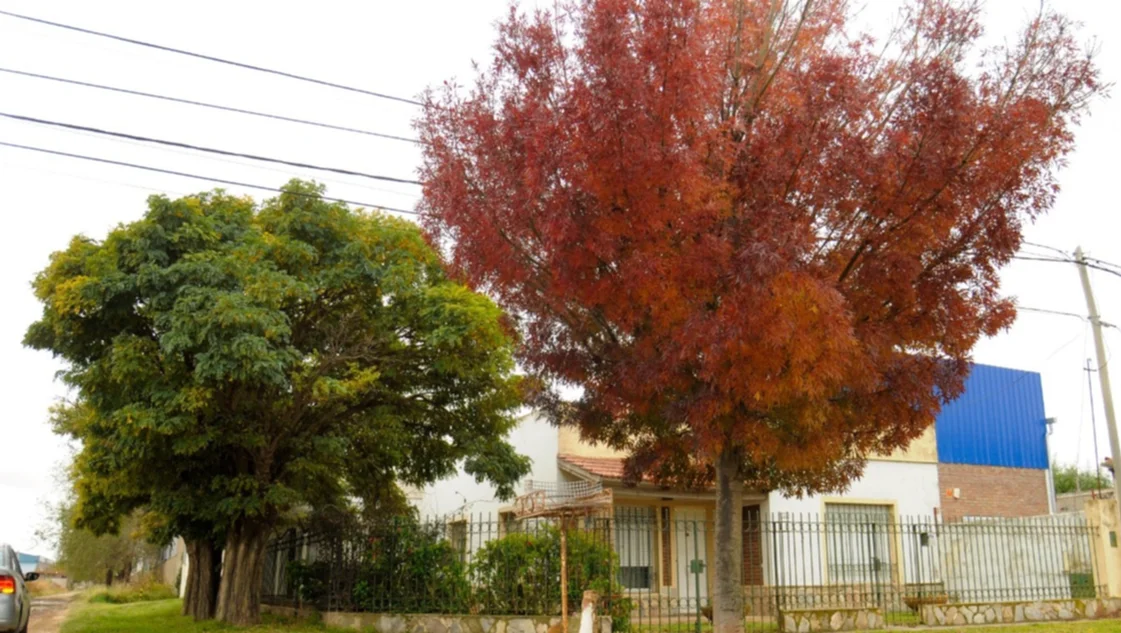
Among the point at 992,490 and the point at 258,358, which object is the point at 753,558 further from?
the point at 258,358

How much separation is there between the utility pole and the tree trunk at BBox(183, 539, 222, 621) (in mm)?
17509

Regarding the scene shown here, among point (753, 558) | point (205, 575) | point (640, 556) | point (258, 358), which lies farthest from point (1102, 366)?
point (205, 575)

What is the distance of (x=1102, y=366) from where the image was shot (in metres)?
18.7

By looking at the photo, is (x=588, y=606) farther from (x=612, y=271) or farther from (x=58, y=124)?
(x=58, y=124)

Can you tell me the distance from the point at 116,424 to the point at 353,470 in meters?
5.20

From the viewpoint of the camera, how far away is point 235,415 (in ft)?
51.9

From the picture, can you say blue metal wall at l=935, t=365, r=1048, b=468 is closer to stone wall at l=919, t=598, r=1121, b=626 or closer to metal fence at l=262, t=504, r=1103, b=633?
metal fence at l=262, t=504, r=1103, b=633

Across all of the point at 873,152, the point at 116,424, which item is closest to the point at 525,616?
the point at 116,424

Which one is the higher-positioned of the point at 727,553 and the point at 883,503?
the point at 883,503

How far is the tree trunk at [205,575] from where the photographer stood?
19.7 m

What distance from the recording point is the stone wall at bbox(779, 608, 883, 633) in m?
14.9

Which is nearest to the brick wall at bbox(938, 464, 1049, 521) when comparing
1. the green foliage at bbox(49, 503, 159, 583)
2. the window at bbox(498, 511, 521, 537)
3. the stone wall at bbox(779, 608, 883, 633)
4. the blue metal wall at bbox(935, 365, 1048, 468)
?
the blue metal wall at bbox(935, 365, 1048, 468)

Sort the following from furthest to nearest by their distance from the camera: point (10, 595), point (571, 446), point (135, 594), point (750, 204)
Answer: point (135, 594)
point (571, 446)
point (10, 595)
point (750, 204)

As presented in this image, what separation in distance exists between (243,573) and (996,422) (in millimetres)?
18724
